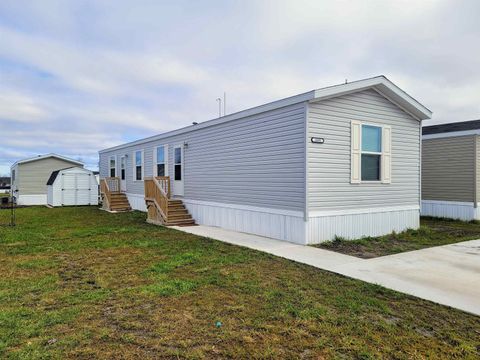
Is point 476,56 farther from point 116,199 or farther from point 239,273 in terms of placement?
point 116,199

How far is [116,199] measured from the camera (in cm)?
1625

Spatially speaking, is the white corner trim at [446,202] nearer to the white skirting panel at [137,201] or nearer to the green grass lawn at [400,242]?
the green grass lawn at [400,242]

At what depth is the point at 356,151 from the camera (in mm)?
7766

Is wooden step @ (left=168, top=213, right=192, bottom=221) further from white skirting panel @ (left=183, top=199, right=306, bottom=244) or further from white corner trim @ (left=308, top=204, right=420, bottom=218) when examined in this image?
white corner trim @ (left=308, top=204, right=420, bottom=218)

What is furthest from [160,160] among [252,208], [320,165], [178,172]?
[320,165]

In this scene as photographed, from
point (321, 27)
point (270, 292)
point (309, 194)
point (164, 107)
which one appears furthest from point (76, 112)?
point (270, 292)

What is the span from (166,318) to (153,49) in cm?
1146

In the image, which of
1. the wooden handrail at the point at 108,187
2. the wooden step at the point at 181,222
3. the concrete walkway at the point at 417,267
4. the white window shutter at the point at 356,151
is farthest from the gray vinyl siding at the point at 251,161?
the wooden handrail at the point at 108,187

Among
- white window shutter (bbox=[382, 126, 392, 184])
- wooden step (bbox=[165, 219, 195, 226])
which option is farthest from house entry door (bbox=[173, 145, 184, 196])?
white window shutter (bbox=[382, 126, 392, 184])

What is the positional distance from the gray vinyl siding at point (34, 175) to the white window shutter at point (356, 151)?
2005cm

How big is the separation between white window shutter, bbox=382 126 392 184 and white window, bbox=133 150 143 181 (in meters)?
10.6

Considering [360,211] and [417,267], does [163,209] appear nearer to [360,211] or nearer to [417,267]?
[360,211]

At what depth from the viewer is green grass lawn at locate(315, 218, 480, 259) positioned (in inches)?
260

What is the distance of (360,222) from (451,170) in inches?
266
